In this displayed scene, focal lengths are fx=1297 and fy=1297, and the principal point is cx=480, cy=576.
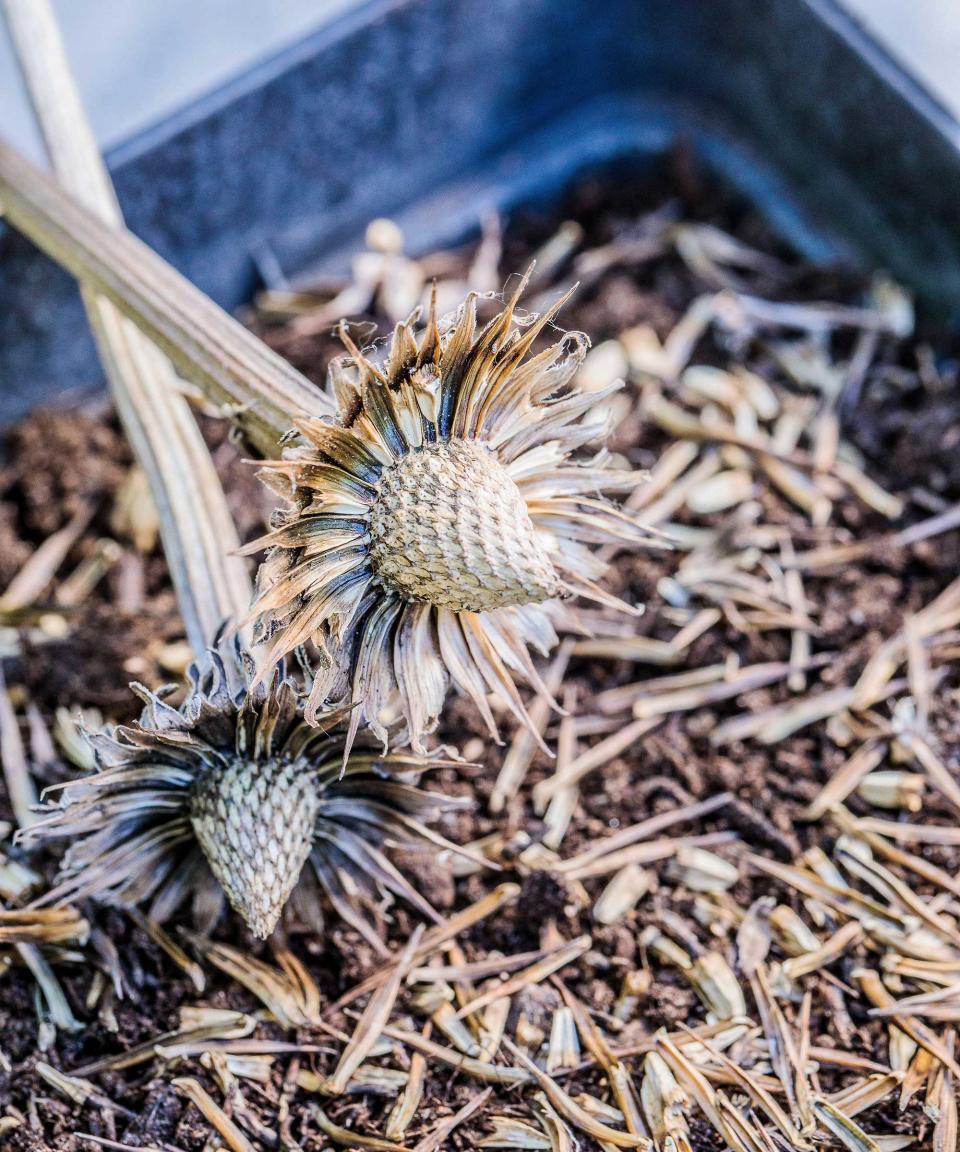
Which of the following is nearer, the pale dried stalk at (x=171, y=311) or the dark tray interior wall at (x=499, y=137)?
the pale dried stalk at (x=171, y=311)

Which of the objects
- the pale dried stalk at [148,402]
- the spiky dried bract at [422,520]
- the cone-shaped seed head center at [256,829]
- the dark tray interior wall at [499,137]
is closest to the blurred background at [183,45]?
the dark tray interior wall at [499,137]

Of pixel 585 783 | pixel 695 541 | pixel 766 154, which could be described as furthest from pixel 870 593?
pixel 766 154

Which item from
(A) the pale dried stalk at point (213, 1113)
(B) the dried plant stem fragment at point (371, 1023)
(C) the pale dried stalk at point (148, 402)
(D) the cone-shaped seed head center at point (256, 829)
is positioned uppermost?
(C) the pale dried stalk at point (148, 402)

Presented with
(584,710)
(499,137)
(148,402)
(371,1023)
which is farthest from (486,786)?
(499,137)

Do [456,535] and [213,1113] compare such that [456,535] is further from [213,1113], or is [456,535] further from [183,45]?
[183,45]

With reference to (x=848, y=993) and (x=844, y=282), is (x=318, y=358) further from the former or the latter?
(x=848, y=993)

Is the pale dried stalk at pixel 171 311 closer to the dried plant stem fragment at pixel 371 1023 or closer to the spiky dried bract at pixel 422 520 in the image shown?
the spiky dried bract at pixel 422 520

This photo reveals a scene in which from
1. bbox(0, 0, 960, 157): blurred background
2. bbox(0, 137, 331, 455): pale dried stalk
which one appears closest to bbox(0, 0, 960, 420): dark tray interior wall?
bbox(0, 0, 960, 157): blurred background

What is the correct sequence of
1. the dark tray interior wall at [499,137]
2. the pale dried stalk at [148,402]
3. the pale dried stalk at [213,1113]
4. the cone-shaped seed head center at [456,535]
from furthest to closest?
the dark tray interior wall at [499,137]
the pale dried stalk at [148,402]
the pale dried stalk at [213,1113]
the cone-shaped seed head center at [456,535]
